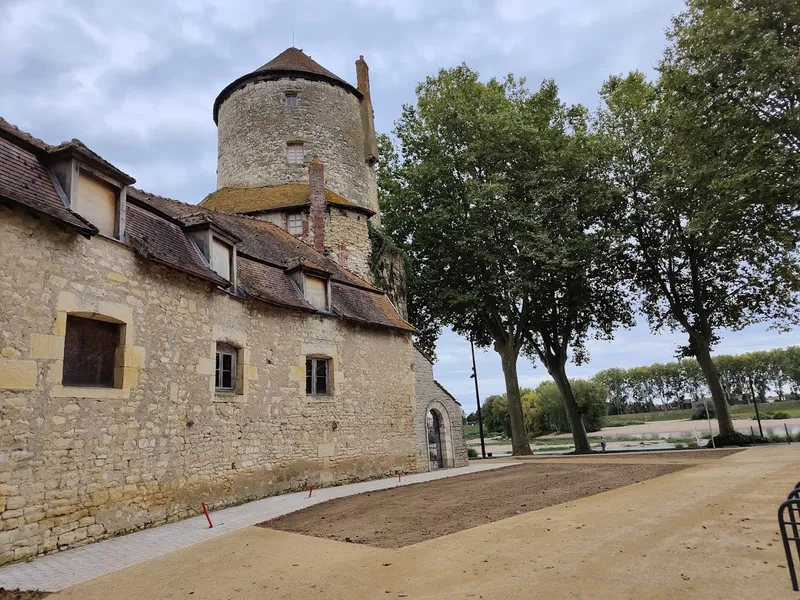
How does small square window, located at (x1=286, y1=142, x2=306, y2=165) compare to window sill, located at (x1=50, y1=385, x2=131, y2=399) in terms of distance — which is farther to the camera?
small square window, located at (x1=286, y1=142, x2=306, y2=165)

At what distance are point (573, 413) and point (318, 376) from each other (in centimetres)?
1519

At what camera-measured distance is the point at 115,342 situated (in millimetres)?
7824

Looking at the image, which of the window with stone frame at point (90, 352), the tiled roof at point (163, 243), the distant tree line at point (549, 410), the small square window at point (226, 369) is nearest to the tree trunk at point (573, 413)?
the small square window at point (226, 369)

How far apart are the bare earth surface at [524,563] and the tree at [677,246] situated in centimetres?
1456

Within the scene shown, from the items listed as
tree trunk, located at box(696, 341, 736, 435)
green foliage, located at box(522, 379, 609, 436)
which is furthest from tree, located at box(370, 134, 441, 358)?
green foliage, located at box(522, 379, 609, 436)

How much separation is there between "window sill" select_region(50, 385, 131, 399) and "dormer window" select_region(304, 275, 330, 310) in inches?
224

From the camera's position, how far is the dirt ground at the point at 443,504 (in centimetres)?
684

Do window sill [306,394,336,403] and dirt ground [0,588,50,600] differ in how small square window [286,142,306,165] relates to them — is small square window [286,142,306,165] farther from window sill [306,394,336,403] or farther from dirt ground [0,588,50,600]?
dirt ground [0,588,50,600]

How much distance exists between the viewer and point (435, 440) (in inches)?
707

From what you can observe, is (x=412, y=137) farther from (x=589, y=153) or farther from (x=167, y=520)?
(x=167, y=520)

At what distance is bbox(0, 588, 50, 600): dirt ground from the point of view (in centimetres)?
464

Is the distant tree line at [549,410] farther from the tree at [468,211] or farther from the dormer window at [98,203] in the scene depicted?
the dormer window at [98,203]

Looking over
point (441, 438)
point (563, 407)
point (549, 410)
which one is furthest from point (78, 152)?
point (549, 410)

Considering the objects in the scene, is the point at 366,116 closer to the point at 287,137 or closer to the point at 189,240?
the point at 287,137
